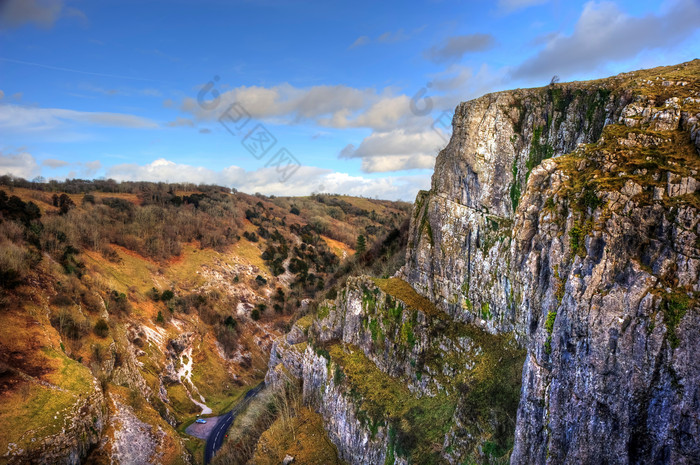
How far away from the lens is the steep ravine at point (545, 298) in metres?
11.1

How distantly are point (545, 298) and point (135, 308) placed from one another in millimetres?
59348

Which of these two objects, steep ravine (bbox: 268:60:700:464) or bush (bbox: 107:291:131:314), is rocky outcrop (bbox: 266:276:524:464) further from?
bush (bbox: 107:291:131:314)

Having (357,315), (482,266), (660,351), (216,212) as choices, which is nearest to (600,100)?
(482,266)

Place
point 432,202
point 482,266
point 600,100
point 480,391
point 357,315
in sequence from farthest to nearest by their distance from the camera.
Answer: point 357,315, point 432,202, point 482,266, point 600,100, point 480,391

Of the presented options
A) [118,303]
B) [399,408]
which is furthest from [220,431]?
[399,408]

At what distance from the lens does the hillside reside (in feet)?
105

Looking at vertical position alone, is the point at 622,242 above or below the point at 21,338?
above

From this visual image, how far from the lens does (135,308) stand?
2265 inches

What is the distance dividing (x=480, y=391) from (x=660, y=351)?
415 inches

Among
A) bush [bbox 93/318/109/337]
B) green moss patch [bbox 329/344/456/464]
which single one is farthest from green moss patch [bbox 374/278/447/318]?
bush [bbox 93/318/109/337]

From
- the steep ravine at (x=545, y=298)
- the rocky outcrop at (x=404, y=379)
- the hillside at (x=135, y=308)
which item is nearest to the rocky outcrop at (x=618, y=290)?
the steep ravine at (x=545, y=298)

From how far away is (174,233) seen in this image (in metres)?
80.0

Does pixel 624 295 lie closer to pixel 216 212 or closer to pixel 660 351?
pixel 660 351

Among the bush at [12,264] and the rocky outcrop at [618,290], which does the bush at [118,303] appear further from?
the rocky outcrop at [618,290]
